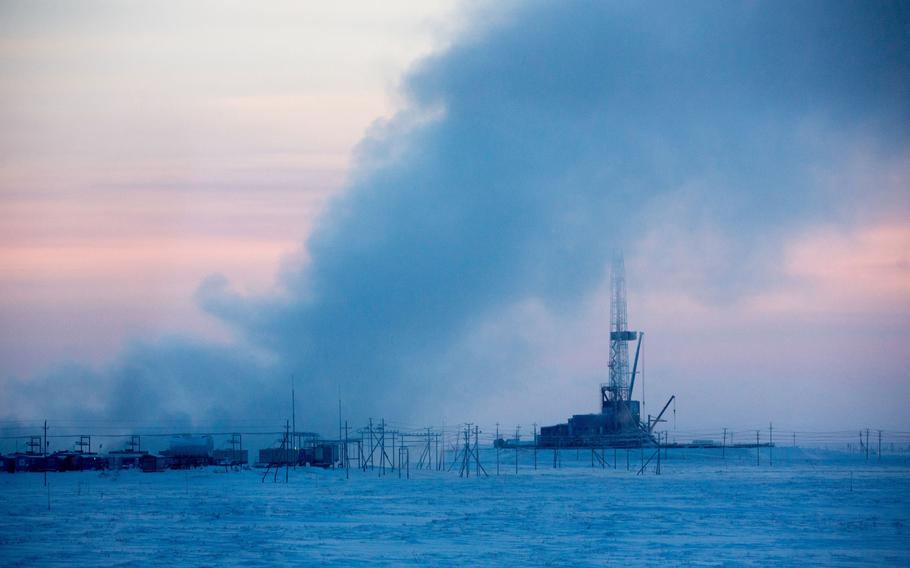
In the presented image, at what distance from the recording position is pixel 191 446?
111375mm

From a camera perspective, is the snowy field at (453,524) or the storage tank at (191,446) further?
the storage tank at (191,446)

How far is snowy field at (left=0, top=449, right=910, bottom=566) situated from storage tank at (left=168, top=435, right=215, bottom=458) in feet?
114

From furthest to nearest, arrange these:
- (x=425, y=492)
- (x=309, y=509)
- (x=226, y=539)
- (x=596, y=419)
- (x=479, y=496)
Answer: (x=596, y=419), (x=425, y=492), (x=479, y=496), (x=309, y=509), (x=226, y=539)

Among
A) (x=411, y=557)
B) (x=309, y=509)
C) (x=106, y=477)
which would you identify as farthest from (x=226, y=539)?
(x=106, y=477)

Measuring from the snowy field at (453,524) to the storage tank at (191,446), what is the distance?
114 ft

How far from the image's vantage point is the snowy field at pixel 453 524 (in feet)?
113

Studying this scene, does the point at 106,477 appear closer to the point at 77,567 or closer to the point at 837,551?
the point at 77,567

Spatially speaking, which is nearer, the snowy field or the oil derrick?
the snowy field

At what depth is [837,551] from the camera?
35.7 meters

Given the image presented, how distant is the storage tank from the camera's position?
10885 cm

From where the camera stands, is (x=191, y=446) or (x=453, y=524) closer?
(x=453, y=524)

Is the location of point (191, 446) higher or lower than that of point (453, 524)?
lower

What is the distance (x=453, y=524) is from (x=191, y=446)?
71.6 meters

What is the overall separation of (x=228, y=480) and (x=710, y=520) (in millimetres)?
42492
